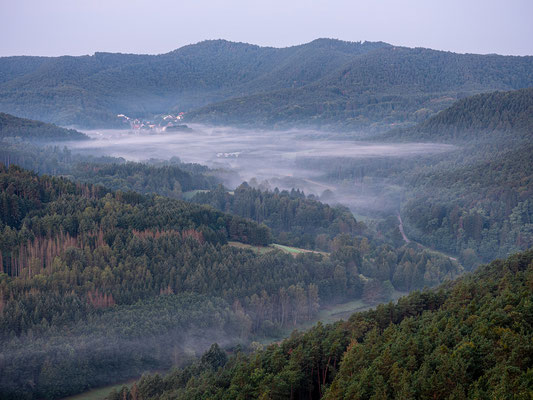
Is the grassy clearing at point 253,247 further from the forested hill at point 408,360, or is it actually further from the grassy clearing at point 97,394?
the forested hill at point 408,360

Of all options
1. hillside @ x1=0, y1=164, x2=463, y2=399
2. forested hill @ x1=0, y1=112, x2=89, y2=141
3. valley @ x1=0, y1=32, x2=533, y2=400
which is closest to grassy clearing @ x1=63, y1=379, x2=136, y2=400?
valley @ x1=0, y1=32, x2=533, y2=400

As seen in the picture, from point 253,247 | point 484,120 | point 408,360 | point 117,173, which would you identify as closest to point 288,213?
point 253,247

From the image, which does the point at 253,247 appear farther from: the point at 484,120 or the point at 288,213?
the point at 484,120

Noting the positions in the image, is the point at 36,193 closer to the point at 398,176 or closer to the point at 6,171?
the point at 6,171

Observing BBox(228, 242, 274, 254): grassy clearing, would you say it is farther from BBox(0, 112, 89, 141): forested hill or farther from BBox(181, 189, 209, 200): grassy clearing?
BBox(0, 112, 89, 141): forested hill

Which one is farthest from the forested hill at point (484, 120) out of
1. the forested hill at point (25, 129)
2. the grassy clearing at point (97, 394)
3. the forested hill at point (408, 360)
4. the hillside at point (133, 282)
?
the forested hill at point (25, 129)
